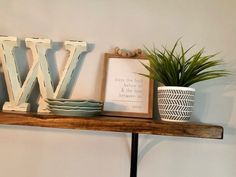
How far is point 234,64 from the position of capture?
3.77ft

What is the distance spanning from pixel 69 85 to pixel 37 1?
384mm

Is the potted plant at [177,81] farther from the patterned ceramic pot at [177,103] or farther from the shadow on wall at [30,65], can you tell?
the shadow on wall at [30,65]

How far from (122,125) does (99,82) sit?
1.03 feet

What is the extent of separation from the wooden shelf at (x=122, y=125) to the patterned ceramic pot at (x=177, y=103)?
0.24 feet

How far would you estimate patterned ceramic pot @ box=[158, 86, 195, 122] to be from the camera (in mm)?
968

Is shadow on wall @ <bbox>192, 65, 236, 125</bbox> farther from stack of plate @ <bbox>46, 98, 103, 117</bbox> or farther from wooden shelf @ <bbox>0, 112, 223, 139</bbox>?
stack of plate @ <bbox>46, 98, 103, 117</bbox>

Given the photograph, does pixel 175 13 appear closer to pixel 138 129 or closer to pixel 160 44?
pixel 160 44

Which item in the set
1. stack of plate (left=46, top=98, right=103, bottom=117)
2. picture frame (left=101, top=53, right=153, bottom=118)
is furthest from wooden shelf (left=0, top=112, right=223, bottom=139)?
picture frame (left=101, top=53, right=153, bottom=118)

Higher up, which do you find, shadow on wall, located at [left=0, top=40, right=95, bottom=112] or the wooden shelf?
shadow on wall, located at [left=0, top=40, right=95, bottom=112]

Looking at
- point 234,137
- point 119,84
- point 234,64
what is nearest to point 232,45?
point 234,64

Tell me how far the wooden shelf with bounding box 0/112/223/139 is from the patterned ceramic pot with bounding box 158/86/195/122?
72 mm

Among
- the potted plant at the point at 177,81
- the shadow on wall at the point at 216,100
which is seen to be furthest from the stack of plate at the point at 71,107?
the shadow on wall at the point at 216,100

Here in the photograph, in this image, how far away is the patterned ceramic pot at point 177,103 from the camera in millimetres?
968

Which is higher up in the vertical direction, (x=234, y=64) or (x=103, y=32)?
(x=103, y=32)
